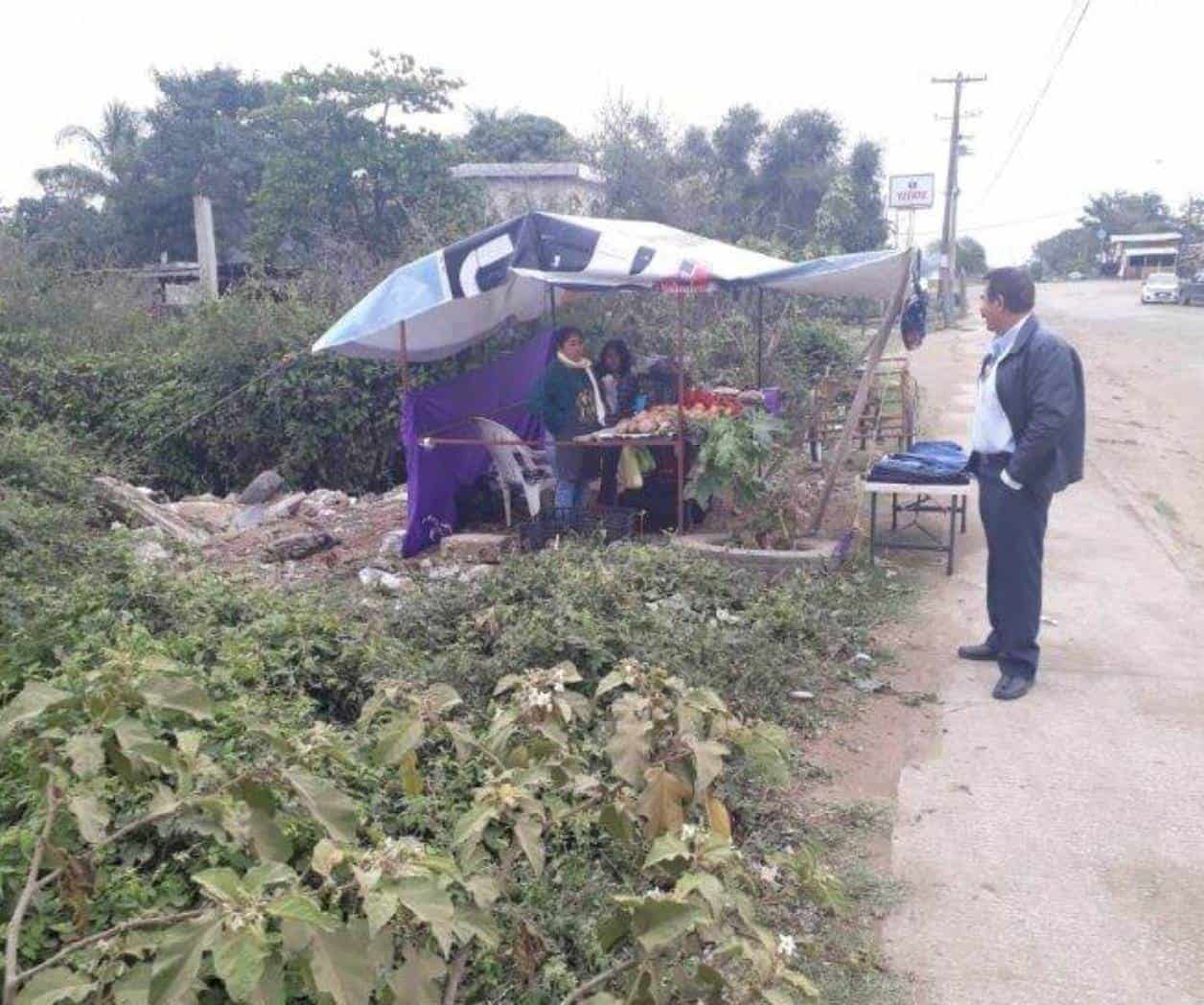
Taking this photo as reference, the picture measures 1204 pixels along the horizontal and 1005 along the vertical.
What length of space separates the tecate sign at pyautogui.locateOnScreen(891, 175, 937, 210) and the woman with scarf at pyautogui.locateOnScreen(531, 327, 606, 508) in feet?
82.1

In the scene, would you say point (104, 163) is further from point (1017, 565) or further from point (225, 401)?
point (1017, 565)

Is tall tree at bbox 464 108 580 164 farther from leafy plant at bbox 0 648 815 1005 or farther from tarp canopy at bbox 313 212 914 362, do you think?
leafy plant at bbox 0 648 815 1005

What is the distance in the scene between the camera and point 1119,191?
286 ft

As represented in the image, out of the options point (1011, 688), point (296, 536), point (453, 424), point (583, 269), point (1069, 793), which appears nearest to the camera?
point (1069, 793)

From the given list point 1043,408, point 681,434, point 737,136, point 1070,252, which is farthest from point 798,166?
point 1070,252

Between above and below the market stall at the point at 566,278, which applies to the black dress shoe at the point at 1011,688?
below

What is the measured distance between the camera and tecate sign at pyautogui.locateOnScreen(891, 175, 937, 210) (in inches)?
1251

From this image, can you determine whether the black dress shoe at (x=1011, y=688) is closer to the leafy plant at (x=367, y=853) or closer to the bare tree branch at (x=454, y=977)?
the leafy plant at (x=367, y=853)

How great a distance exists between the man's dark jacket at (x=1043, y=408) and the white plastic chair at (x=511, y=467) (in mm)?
4296

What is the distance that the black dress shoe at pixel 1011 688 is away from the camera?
214 inches

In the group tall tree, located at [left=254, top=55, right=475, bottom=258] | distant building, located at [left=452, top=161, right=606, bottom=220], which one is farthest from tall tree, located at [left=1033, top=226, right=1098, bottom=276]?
tall tree, located at [left=254, top=55, right=475, bottom=258]

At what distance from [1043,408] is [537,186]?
21103mm

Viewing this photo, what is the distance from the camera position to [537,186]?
986 inches

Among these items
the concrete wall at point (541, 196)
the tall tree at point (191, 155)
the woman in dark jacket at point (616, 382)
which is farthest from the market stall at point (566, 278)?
the tall tree at point (191, 155)
